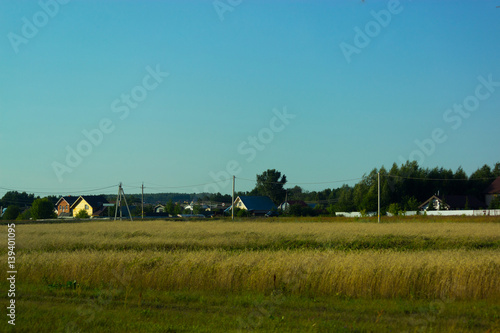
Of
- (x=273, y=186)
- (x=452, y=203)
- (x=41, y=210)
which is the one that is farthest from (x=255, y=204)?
(x=41, y=210)

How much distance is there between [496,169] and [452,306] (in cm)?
10628

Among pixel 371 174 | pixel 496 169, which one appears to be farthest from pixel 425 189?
pixel 496 169

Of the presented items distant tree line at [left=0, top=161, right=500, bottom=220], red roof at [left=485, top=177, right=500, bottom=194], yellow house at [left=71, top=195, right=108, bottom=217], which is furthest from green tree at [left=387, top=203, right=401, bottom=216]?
yellow house at [left=71, top=195, right=108, bottom=217]

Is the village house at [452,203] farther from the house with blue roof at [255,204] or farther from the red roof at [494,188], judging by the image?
the house with blue roof at [255,204]

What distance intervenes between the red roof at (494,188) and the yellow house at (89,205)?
8550 cm

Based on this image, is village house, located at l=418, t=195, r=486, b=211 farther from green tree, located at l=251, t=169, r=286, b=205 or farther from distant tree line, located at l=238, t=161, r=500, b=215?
green tree, located at l=251, t=169, r=286, b=205

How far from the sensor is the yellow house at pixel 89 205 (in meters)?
111

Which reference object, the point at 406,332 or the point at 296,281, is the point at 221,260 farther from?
the point at 406,332

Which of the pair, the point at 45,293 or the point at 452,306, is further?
the point at 45,293

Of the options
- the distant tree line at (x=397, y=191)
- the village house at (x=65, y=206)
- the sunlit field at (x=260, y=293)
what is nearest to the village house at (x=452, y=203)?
the distant tree line at (x=397, y=191)

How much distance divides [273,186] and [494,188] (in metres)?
61.7

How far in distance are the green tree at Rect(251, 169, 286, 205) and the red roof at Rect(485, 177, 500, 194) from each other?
58.8 metres

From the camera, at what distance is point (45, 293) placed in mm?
12516

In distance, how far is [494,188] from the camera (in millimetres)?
89438
